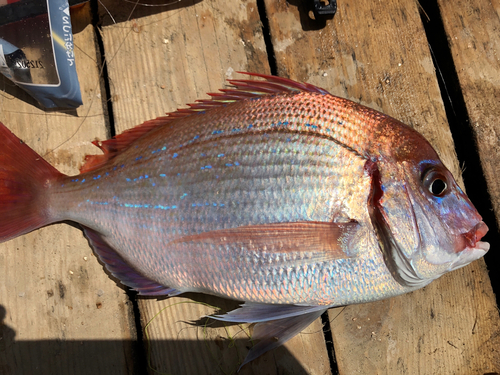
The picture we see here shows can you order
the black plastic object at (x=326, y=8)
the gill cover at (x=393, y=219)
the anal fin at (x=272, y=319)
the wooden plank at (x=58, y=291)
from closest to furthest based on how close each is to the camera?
the gill cover at (x=393, y=219) < the anal fin at (x=272, y=319) < the wooden plank at (x=58, y=291) < the black plastic object at (x=326, y=8)

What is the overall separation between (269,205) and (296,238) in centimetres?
15

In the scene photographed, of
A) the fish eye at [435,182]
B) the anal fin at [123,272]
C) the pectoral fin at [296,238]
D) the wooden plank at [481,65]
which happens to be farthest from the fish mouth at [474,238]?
the anal fin at [123,272]

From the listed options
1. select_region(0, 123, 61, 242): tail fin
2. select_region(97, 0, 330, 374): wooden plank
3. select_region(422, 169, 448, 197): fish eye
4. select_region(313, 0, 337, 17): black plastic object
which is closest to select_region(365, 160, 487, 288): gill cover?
select_region(422, 169, 448, 197): fish eye

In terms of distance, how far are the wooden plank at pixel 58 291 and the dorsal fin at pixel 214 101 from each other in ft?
0.58

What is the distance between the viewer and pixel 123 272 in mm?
1383

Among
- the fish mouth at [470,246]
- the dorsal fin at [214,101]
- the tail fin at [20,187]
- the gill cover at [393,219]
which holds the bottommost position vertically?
the fish mouth at [470,246]

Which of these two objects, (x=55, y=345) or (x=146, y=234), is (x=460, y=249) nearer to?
(x=146, y=234)

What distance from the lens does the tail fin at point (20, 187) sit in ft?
4.34

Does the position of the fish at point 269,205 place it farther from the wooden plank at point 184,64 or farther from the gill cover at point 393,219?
the wooden plank at point 184,64

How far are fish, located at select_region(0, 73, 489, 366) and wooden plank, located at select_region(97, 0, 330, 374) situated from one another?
0.68ft

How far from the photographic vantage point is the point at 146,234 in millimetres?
1276

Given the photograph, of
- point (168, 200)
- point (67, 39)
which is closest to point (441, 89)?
point (168, 200)

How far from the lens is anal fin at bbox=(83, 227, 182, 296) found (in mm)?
1361

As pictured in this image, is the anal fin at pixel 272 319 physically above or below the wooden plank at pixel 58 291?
below
